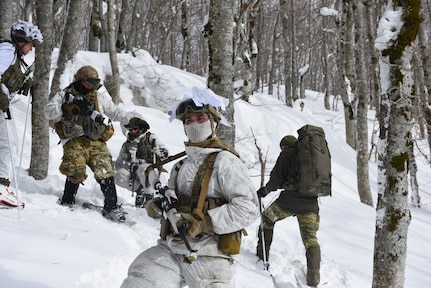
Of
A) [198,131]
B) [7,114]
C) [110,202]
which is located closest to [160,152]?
[110,202]

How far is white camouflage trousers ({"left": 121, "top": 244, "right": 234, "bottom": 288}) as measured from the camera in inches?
92.2

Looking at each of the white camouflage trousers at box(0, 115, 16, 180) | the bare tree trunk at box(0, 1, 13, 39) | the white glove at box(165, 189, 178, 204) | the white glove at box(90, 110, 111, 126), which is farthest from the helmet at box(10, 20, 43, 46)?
the white glove at box(165, 189, 178, 204)

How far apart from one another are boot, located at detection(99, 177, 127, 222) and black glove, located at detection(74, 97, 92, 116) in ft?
2.93

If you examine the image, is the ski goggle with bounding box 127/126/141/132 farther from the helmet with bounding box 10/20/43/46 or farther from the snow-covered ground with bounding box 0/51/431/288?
the helmet with bounding box 10/20/43/46

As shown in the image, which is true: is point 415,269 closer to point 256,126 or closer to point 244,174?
point 244,174

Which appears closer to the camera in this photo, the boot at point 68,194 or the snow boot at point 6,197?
the snow boot at point 6,197

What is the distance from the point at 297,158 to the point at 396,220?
1380mm

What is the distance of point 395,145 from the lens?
3.86 metres

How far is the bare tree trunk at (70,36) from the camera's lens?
6363 mm

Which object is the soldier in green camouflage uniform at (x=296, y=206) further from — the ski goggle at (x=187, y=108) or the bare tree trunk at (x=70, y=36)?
the bare tree trunk at (x=70, y=36)

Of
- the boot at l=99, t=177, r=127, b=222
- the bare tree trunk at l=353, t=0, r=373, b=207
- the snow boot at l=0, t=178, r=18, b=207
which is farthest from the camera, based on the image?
the bare tree trunk at l=353, t=0, r=373, b=207

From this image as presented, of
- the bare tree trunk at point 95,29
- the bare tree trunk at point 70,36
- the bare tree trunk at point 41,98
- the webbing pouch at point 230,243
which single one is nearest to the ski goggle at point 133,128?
the bare tree trunk at point 41,98

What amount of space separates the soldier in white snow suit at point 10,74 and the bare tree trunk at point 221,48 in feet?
6.81

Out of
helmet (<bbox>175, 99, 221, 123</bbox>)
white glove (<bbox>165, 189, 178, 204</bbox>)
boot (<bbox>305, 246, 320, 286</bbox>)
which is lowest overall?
boot (<bbox>305, 246, 320, 286</bbox>)
